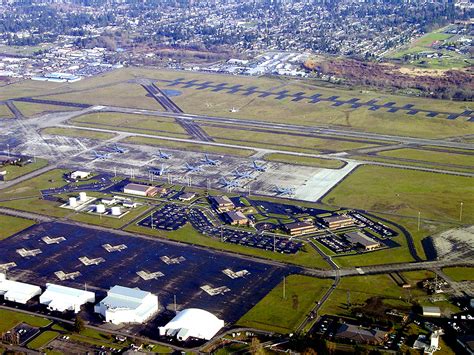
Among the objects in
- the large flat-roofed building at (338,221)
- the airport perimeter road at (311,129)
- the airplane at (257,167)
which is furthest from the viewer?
the airport perimeter road at (311,129)

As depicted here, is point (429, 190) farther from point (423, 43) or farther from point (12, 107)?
point (423, 43)

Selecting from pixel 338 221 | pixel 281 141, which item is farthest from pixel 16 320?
pixel 281 141

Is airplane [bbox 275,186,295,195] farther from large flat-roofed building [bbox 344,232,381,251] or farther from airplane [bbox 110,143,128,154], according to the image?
airplane [bbox 110,143,128,154]

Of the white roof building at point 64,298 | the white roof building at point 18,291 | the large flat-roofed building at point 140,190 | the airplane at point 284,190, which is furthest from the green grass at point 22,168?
the white roof building at point 64,298

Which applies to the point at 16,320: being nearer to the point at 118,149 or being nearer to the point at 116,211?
the point at 116,211

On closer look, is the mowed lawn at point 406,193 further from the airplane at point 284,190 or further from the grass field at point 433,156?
the grass field at point 433,156

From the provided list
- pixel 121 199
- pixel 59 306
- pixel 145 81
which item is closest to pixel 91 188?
pixel 121 199

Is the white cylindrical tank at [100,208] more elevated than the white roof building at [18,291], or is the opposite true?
the white roof building at [18,291]
